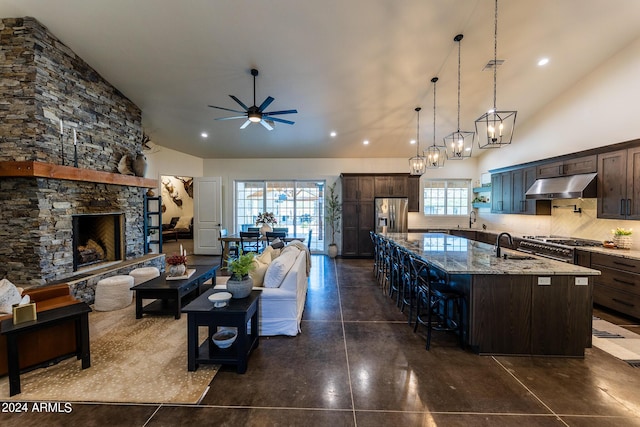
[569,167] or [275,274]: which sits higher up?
[569,167]

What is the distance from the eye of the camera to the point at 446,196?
8.10m

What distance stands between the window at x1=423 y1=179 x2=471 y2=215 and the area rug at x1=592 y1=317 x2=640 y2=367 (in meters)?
4.82

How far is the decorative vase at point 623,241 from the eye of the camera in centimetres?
398

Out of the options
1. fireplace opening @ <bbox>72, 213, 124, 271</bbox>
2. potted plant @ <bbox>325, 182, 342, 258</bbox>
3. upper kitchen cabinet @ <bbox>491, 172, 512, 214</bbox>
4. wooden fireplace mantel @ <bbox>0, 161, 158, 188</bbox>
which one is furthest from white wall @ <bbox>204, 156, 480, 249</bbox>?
wooden fireplace mantel @ <bbox>0, 161, 158, 188</bbox>

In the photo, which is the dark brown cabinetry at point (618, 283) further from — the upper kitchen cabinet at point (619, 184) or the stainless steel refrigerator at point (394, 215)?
the stainless steel refrigerator at point (394, 215)

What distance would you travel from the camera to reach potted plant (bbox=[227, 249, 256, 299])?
270 cm

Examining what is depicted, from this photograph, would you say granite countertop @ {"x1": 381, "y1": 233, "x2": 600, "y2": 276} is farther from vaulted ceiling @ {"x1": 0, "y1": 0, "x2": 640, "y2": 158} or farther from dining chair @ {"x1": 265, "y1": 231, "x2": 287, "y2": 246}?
dining chair @ {"x1": 265, "y1": 231, "x2": 287, "y2": 246}

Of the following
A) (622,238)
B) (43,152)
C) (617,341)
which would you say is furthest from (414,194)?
(43,152)

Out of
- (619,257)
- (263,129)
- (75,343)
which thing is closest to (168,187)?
(263,129)

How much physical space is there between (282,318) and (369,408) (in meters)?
1.42

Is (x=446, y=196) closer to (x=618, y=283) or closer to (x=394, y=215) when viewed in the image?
(x=394, y=215)

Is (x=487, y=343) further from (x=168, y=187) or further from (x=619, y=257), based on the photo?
(x=168, y=187)

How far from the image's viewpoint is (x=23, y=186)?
349cm

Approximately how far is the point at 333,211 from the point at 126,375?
6.17 m
